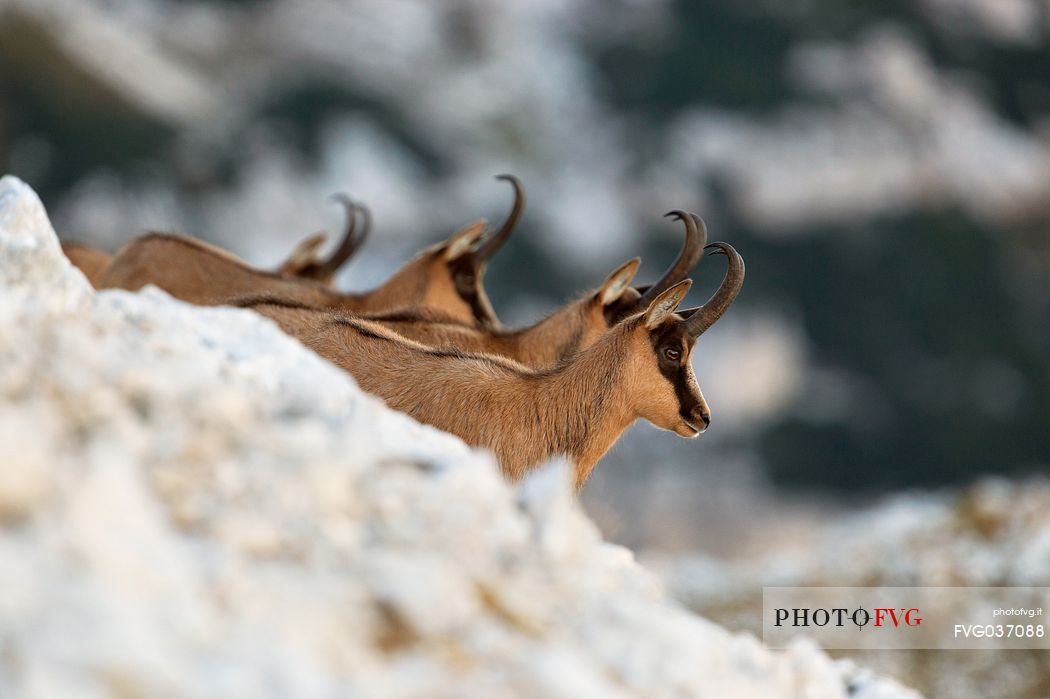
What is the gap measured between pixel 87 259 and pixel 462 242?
12.1 ft

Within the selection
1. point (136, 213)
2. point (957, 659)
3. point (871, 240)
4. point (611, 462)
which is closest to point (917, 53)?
point (871, 240)

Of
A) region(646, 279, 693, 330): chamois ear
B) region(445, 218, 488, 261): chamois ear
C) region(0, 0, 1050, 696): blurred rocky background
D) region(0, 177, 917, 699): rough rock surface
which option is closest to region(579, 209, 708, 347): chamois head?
region(646, 279, 693, 330): chamois ear

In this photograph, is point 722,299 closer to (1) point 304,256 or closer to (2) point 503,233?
(2) point 503,233

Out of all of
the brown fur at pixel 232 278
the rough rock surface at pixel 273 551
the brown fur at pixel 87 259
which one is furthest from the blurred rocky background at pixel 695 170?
the rough rock surface at pixel 273 551

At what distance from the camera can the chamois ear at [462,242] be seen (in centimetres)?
1084

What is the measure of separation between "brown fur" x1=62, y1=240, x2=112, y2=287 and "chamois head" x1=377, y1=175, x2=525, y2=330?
2771 millimetres

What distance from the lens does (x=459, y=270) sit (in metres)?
10.9

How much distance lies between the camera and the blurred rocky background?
129ft

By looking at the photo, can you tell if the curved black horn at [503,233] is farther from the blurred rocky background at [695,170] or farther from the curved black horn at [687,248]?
the blurred rocky background at [695,170]

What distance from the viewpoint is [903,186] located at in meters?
49.5

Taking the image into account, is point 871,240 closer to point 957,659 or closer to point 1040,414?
point 1040,414

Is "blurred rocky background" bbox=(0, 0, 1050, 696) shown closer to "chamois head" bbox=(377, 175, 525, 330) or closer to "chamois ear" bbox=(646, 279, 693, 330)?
"chamois head" bbox=(377, 175, 525, 330)

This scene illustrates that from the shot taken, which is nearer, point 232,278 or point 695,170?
point 232,278

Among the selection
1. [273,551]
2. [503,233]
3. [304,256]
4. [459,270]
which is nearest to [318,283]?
[459,270]
